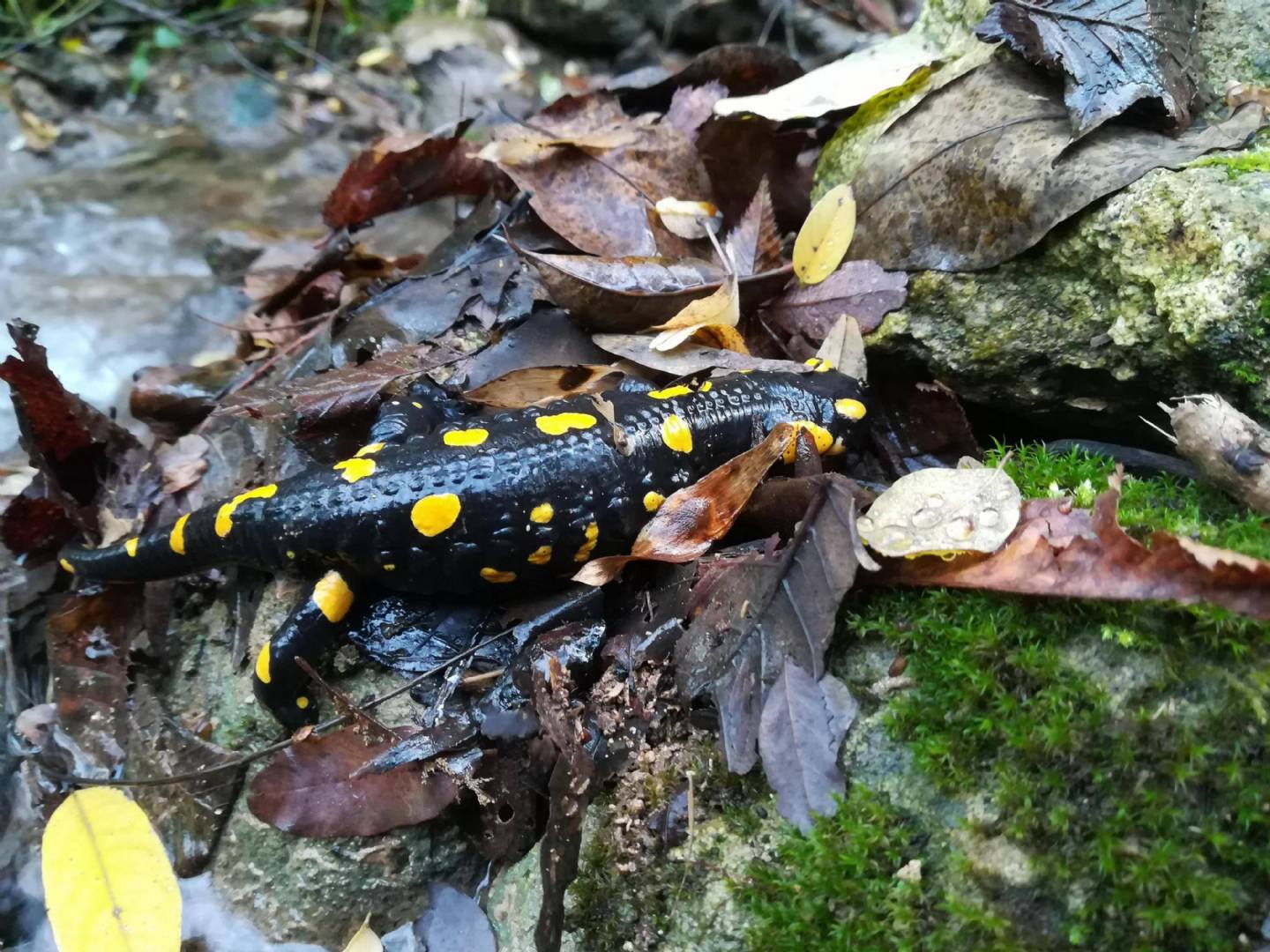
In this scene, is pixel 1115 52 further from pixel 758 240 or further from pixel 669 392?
pixel 669 392

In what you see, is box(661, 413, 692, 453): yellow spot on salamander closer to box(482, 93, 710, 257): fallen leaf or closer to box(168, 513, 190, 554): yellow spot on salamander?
box(482, 93, 710, 257): fallen leaf

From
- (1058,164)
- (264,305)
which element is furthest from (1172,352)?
(264,305)

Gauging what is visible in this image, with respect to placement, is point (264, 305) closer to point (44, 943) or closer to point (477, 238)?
point (477, 238)

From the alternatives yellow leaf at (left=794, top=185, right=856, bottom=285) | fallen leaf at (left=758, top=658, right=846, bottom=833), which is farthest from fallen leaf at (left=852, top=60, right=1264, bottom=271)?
fallen leaf at (left=758, top=658, right=846, bottom=833)

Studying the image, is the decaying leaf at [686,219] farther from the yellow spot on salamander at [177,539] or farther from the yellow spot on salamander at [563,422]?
the yellow spot on salamander at [177,539]

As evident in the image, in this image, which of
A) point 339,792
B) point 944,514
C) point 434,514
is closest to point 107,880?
point 339,792

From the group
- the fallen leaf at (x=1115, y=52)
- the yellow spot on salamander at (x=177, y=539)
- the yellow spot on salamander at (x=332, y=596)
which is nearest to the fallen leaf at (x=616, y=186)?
the fallen leaf at (x=1115, y=52)
